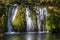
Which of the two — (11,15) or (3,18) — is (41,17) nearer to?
(11,15)

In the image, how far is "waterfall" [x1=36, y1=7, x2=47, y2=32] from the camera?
18734mm

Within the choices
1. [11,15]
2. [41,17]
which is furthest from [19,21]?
[41,17]

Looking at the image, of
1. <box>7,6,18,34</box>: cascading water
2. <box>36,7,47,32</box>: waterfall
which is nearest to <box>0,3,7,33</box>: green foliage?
<box>7,6,18,34</box>: cascading water

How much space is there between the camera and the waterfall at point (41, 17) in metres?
18.7

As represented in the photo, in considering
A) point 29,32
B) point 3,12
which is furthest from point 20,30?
point 3,12

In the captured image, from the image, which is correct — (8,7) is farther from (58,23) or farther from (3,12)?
(58,23)

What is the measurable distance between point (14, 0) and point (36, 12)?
66.2 inches

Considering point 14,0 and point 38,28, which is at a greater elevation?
point 14,0

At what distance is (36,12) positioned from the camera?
61.4 feet

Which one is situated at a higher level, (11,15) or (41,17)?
(11,15)

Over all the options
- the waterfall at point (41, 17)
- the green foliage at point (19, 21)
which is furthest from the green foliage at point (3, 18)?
the waterfall at point (41, 17)

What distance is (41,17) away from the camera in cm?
1903

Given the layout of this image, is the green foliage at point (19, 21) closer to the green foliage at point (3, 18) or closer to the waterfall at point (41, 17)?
the green foliage at point (3, 18)

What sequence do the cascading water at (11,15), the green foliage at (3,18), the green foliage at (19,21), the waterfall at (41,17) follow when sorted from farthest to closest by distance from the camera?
the waterfall at (41,17)
the cascading water at (11,15)
the green foliage at (19,21)
the green foliage at (3,18)
